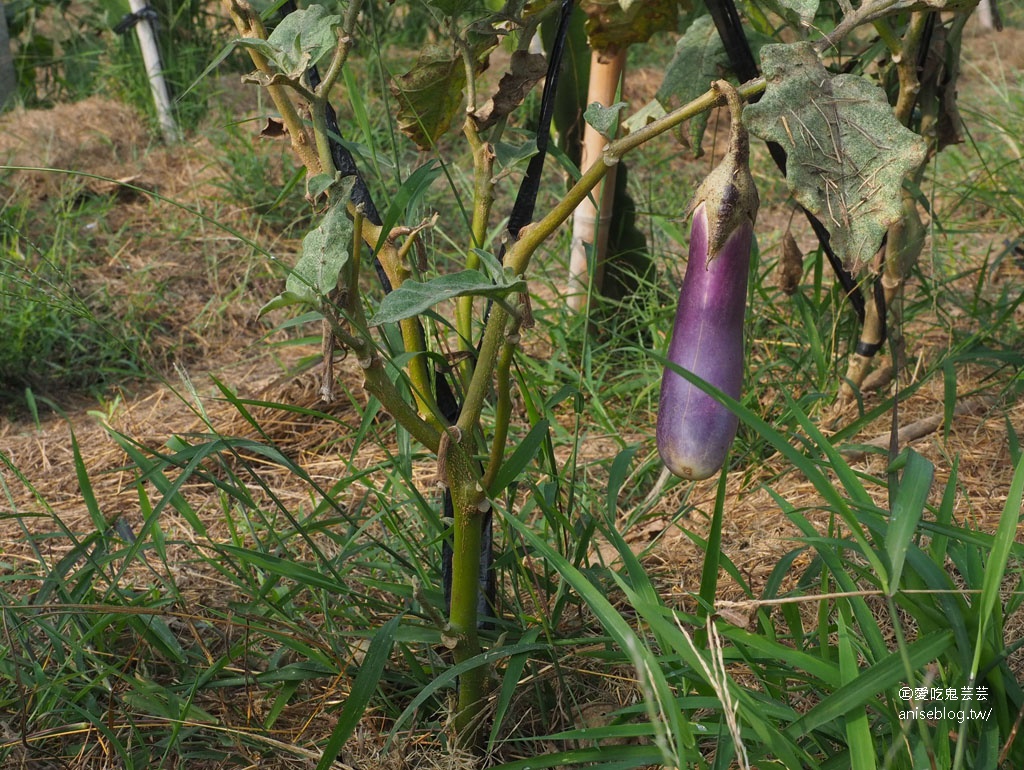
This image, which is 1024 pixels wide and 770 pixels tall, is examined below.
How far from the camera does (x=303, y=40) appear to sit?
2.61 feet

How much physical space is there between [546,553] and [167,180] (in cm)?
242

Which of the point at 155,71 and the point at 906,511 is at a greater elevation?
the point at 155,71

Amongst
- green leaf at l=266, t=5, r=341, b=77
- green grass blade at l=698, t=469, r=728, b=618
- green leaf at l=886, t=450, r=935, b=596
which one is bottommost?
green grass blade at l=698, t=469, r=728, b=618

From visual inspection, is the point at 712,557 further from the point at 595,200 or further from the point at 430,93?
the point at 595,200

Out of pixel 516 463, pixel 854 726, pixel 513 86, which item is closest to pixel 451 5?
pixel 513 86

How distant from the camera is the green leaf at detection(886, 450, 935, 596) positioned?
28.6 inches

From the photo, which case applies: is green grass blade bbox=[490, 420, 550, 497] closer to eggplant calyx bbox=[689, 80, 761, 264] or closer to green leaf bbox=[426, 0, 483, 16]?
eggplant calyx bbox=[689, 80, 761, 264]

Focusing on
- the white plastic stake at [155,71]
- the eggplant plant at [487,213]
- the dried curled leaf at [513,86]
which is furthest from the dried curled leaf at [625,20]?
the white plastic stake at [155,71]

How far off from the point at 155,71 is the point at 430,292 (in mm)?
2723

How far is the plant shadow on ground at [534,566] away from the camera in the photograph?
2.75 ft

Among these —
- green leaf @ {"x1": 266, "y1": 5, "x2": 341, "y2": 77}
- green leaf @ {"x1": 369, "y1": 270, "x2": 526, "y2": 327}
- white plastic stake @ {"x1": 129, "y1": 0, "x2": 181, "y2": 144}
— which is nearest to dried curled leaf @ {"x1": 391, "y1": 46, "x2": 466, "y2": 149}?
green leaf @ {"x1": 266, "y1": 5, "x2": 341, "y2": 77}

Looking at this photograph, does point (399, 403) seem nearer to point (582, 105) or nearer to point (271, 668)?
point (271, 668)

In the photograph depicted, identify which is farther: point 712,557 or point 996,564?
point 712,557

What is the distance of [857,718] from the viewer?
2.49ft
